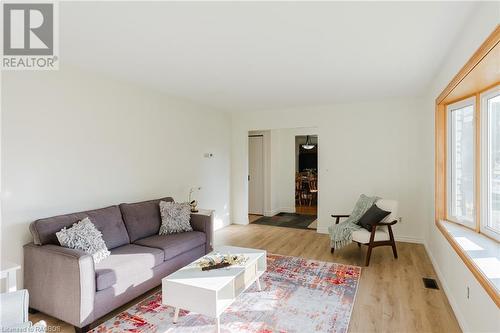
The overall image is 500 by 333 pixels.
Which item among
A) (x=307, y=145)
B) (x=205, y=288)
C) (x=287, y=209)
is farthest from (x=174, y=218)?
(x=307, y=145)

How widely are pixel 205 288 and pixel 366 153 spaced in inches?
160

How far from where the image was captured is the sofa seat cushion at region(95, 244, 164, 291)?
7.95 ft

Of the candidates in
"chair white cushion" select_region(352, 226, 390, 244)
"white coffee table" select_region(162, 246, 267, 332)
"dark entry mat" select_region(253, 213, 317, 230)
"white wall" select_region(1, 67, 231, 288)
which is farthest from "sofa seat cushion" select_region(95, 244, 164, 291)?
"dark entry mat" select_region(253, 213, 317, 230)

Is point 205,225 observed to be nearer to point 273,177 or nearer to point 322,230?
point 322,230

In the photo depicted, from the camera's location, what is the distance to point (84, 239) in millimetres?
2604

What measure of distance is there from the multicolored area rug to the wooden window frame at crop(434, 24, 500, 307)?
109 cm

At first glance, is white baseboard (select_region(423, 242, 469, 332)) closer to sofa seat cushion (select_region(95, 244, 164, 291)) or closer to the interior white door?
sofa seat cushion (select_region(95, 244, 164, 291))

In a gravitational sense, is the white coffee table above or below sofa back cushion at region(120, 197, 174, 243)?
below

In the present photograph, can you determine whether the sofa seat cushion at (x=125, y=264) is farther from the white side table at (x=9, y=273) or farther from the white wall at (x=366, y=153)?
the white wall at (x=366, y=153)

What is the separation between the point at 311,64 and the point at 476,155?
1.97 m

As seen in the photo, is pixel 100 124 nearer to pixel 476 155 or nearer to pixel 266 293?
pixel 266 293

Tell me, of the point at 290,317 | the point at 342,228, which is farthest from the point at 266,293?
the point at 342,228

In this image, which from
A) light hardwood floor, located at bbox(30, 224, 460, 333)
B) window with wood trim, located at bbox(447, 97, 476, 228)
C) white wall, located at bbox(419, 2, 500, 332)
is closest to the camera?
white wall, located at bbox(419, 2, 500, 332)

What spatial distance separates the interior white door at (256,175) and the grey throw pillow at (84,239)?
4.94 metres
